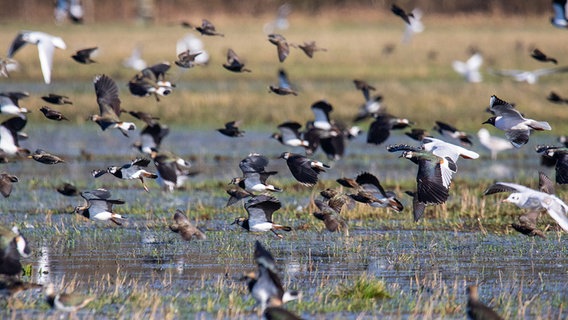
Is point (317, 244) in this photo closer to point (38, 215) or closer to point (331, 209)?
point (331, 209)

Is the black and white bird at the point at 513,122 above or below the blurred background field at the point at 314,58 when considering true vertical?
above

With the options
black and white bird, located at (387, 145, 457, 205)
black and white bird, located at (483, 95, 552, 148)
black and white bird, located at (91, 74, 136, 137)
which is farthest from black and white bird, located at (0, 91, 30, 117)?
black and white bird, located at (483, 95, 552, 148)

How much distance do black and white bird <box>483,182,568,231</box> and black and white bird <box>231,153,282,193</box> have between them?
2.70 m

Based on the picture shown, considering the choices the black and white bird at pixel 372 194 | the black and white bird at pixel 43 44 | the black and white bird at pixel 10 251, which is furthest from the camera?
the black and white bird at pixel 43 44

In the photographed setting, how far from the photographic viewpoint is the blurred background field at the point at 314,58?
27.8 metres

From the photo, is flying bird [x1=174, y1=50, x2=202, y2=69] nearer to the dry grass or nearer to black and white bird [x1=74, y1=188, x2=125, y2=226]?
black and white bird [x1=74, y1=188, x2=125, y2=226]

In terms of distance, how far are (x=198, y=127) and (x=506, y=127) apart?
1439 cm

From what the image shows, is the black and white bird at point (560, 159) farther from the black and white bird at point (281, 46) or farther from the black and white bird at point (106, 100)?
the black and white bird at point (106, 100)

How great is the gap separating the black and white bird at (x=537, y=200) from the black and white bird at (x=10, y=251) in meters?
4.68

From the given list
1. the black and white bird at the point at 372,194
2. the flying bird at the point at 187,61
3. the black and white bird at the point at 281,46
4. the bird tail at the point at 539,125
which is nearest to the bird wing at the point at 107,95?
the flying bird at the point at 187,61

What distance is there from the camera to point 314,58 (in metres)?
40.3

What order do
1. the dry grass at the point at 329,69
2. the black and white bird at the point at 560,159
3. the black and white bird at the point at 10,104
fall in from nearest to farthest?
1. the black and white bird at the point at 560,159
2. the black and white bird at the point at 10,104
3. the dry grass at the point at 329,69

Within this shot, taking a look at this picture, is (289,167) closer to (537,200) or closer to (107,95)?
(107,95)

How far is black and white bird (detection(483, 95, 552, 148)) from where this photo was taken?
1197 cm
